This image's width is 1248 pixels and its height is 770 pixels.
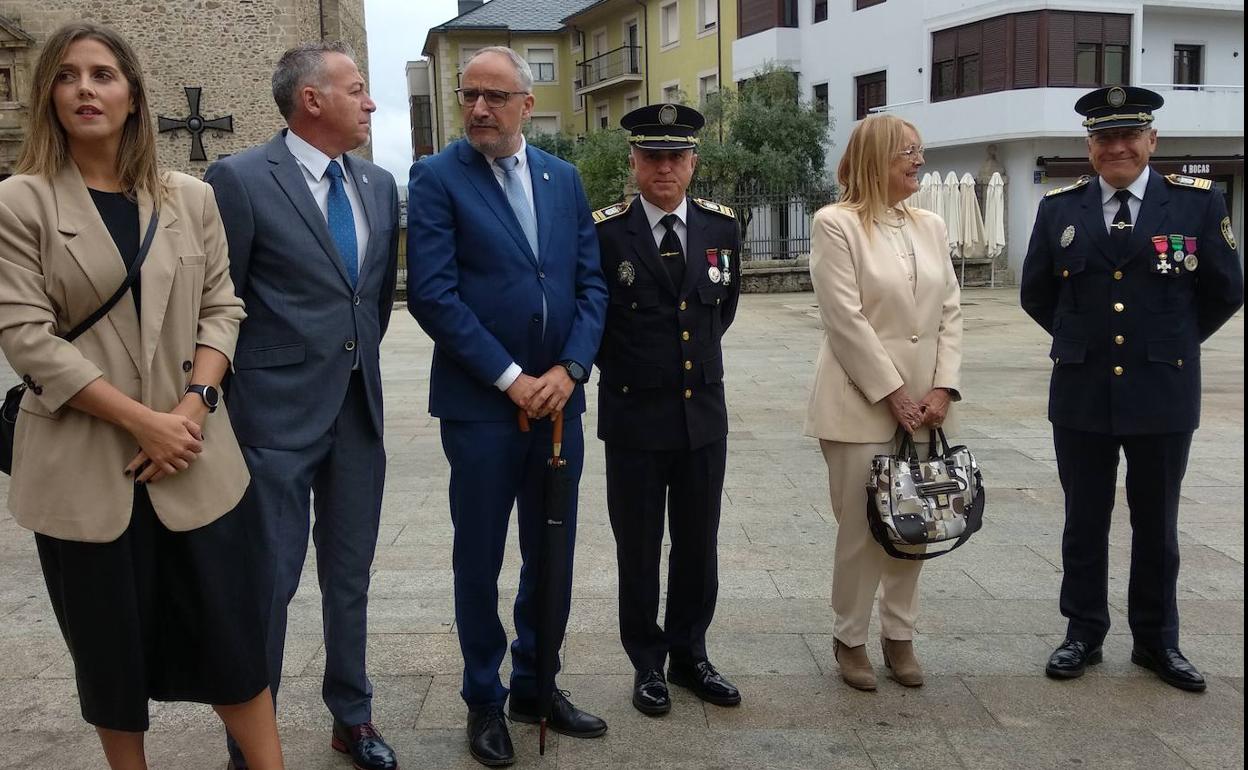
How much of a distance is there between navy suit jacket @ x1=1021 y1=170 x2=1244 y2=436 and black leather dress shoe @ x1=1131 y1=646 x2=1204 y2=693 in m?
0.78

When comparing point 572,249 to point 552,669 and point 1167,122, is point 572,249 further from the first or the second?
point 1167,122

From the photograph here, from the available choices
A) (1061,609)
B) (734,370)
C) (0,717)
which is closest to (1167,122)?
(734,370)

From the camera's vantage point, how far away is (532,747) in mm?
3469

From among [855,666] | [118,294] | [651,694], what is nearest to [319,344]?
[118,294]

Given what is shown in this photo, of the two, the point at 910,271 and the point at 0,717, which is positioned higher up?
the point at 910,271

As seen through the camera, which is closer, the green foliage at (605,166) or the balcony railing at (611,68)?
the green foliage at (605,166)

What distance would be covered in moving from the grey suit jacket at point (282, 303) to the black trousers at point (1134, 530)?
8.70 feet

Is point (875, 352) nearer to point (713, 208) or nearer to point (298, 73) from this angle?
point (713, 208)

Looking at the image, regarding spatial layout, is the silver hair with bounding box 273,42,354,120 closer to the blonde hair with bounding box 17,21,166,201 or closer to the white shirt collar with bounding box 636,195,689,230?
the blonde hair with bounding box 17,21,166,201

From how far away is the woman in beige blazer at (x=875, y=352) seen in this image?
3.88 m

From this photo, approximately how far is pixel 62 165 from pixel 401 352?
40.7 feet

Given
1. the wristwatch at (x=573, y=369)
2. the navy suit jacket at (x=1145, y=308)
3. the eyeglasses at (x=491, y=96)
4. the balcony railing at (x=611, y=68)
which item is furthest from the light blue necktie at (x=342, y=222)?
the balcony railing at (x=611, y=68)

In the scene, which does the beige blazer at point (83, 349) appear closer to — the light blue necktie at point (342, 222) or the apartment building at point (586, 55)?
the light blue necktie at point (342, 222)

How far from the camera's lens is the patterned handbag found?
148 inches
